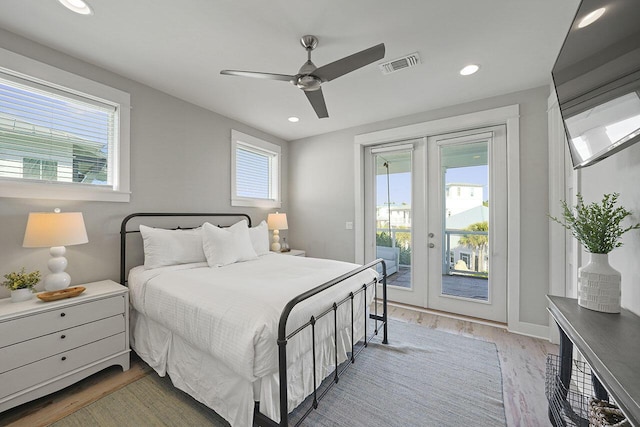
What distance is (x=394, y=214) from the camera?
12.8 ft

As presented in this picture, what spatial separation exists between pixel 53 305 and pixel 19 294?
301 millimetres

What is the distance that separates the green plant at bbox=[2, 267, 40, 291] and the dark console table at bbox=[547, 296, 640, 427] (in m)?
3.17

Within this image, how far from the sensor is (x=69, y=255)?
2.27 m

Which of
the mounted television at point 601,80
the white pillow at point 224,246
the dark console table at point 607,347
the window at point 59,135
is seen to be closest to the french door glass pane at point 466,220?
the mounted television at point 601,80

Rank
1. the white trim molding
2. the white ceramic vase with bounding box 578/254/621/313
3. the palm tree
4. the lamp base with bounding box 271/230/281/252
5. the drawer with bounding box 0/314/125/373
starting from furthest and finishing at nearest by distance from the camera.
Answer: the lamp base with bounding box 271/230/281/252 → the palm tree → the white trim molding → the drawer with bounding box 0/314/125/373 → the white ceramic vase with bounding box 578/254/621/313

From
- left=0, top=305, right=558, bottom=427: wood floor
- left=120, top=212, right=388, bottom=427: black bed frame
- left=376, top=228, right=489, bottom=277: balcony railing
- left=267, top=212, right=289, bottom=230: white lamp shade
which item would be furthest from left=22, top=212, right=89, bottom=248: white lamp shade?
left=376, top=228, right=489, bottom=277: balcony railing

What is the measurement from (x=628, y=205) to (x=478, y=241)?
2.04 m

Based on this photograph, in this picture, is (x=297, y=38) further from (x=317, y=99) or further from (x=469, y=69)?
(x=469, y=69)

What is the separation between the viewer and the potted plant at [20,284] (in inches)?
72.5

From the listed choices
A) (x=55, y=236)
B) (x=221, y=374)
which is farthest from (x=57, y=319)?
(x=221, y=374)

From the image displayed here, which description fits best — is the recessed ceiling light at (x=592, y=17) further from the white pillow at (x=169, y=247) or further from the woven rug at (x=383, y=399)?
the white pillow at (x=169, y=247)

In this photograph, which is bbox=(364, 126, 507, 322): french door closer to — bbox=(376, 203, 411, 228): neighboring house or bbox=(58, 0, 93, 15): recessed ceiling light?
bbox=(376, 203, 411, 228): neighboring house

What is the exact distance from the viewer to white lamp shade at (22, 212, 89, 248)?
1847 mm

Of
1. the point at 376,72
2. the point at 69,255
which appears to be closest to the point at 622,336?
the point at 376,72
